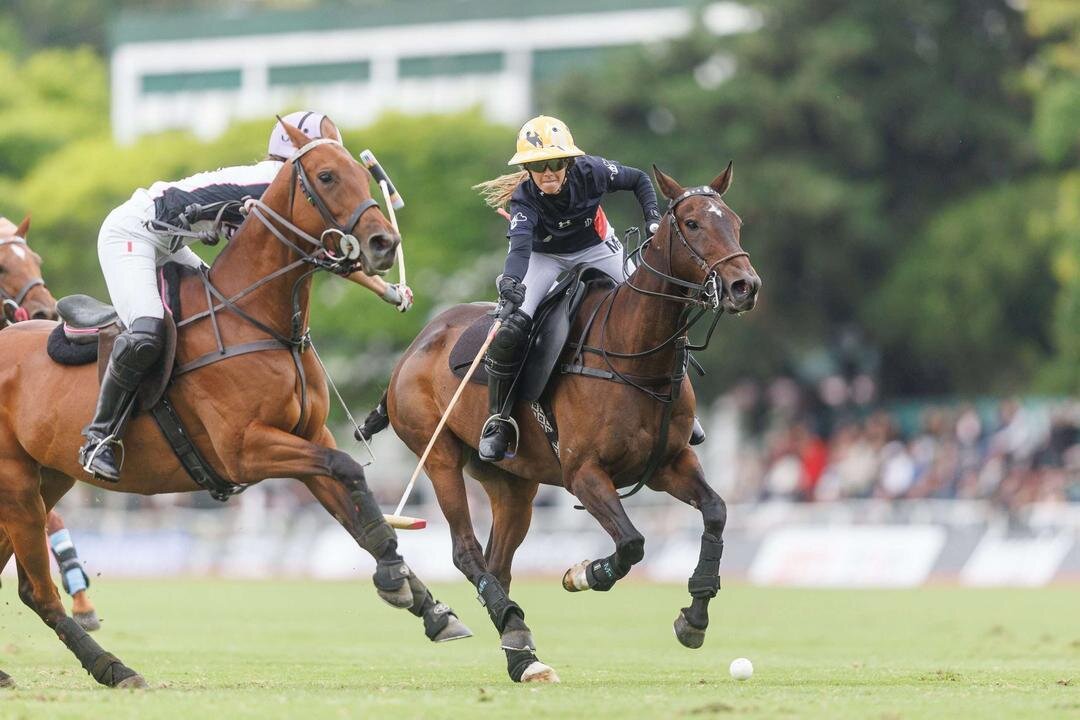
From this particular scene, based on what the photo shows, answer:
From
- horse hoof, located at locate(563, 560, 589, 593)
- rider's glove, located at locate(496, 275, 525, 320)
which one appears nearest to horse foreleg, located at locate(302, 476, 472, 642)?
horse hoof, located at locate(563, 560, 589, 593)

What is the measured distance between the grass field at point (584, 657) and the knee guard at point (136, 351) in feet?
5.71

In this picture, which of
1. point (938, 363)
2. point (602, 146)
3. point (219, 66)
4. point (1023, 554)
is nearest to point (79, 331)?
point (1023, 554)

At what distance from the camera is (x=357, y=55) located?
55531mm

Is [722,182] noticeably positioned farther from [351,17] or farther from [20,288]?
[351,17]

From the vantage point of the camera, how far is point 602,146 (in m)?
38.5

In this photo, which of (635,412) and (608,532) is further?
(635,412)

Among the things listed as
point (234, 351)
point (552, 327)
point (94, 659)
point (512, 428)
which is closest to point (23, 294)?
point (234, 351)

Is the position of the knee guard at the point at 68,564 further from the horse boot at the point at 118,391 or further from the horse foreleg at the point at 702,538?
the horse foreleg at the point at 702,538

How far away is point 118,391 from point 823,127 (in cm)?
2899

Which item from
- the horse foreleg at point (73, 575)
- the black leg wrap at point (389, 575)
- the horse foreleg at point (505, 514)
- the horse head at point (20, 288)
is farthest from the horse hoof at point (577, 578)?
the horse head at point (20, 288)

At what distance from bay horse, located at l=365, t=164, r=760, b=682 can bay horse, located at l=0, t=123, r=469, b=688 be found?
1.03 metres

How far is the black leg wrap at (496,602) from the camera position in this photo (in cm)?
1102

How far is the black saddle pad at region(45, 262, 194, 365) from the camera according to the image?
1074 centimetres

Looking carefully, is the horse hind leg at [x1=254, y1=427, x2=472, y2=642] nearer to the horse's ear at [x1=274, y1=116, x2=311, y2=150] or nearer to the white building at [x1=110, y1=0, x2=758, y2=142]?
the horse's ear at [x1=274, y1=116, x2=311, y2=150]
